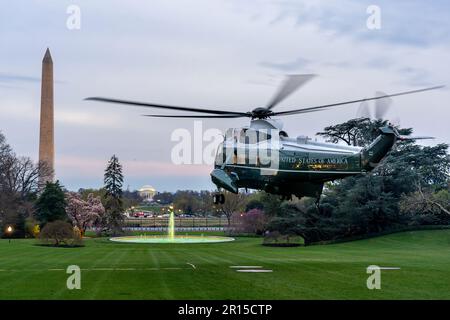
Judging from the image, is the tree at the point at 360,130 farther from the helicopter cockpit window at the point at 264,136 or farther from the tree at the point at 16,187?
the tree at the point at 16,187

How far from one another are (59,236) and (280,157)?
4877 centimetres

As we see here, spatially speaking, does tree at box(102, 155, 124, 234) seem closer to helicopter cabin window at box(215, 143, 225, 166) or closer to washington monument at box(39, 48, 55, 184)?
washington monument at box(39, 48, 55, 184)

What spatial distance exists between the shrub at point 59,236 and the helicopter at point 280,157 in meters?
45.6

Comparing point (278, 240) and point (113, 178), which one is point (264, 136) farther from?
point (113, 178)

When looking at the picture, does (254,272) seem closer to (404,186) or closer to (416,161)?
(404,186)

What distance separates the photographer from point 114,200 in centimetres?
11831

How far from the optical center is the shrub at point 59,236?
71.9 meters

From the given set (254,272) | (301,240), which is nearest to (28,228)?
(301,240)

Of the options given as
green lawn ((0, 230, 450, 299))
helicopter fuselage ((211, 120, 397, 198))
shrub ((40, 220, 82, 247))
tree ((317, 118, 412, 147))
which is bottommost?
green lawn ((0, 230, 450, 299))

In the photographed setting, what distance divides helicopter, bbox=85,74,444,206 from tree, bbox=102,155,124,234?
83939 millimetres

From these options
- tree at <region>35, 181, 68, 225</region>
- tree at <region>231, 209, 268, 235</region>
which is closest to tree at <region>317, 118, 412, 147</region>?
tree at <region>231, 209, 268, 235</region>

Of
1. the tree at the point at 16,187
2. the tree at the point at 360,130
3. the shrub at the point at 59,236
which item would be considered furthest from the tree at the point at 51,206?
the tree at the point at 360,130

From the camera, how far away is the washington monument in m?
115
